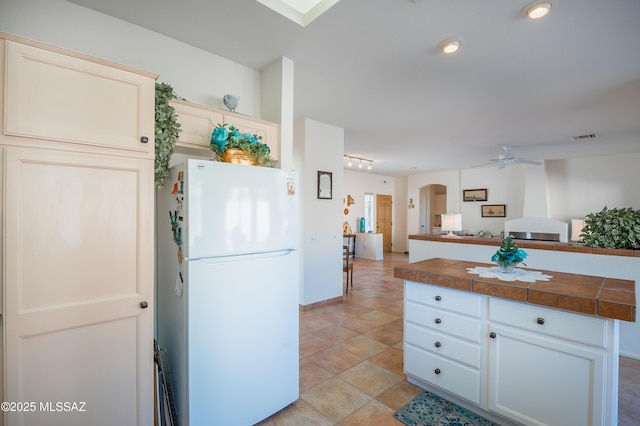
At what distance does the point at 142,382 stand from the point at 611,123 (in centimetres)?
647

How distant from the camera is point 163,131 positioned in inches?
69.2

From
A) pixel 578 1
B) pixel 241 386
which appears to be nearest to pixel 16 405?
pixel 241 386

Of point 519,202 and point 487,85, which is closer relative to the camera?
point 487,85

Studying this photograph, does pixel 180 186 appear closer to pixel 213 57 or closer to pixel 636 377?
pixel 213 57

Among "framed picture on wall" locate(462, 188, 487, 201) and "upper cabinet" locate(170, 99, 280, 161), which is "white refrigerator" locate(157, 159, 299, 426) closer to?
"upper cabinet" locate(170, 99, 280, 161)

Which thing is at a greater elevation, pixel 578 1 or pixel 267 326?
pixel 578 1

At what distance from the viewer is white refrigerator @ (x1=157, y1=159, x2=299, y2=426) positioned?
162cm

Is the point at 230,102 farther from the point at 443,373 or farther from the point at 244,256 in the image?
the point at 443,373

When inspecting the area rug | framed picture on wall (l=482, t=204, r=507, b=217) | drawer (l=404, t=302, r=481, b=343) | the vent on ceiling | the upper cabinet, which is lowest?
the area rug

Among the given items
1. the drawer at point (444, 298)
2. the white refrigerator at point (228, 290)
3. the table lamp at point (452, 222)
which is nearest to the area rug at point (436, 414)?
the drawer at point (444, 298)

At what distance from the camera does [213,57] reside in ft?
8.28

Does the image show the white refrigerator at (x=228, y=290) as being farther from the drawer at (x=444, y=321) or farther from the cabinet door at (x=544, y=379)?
the cabinet door at (x=544, y=379)

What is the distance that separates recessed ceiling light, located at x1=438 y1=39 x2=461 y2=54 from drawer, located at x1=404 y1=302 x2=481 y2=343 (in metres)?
2.08

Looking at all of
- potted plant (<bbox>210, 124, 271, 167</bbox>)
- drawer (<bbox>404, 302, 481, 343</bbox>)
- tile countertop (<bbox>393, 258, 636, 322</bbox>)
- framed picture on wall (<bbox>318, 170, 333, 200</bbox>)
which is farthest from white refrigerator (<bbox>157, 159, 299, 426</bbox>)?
framed picture on wall (<bbox>318, 170, 333, 200</bbox>)
